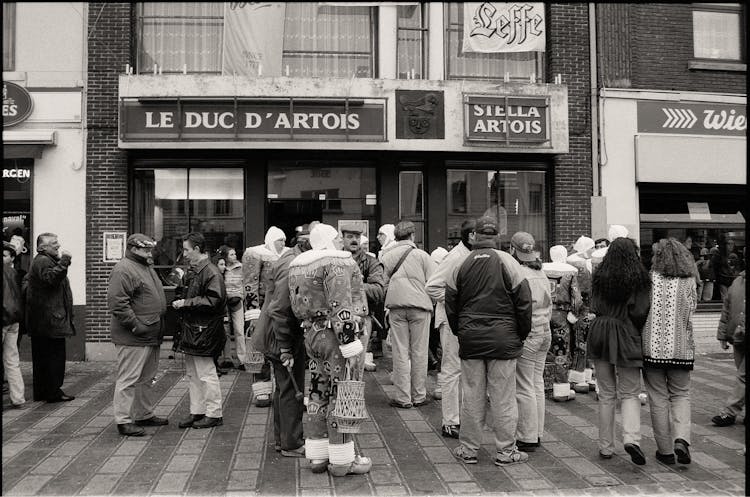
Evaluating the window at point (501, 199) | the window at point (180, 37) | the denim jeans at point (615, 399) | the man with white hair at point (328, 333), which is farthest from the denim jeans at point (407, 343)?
the window at point (180, 37)

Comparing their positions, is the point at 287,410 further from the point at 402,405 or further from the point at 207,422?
the point at 402,405

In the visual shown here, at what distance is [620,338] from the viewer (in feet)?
16.7

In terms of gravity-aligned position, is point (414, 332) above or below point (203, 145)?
below

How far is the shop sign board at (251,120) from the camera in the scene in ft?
33.3

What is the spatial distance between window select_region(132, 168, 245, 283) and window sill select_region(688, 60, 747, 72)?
846cm

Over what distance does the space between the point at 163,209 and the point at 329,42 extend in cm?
415

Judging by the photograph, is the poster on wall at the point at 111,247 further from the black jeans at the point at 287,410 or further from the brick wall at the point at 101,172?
the black jeans at the point at 287,410

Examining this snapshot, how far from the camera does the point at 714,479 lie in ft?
15.8

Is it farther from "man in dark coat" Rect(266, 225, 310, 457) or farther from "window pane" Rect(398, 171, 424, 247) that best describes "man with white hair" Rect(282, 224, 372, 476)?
"window pane" Rect(398, 171, 424, 247)

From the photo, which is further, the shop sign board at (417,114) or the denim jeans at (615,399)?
the shop sign board at (417,114)

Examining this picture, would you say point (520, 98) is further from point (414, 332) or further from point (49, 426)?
point (49, 426)

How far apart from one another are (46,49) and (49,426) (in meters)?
6.83

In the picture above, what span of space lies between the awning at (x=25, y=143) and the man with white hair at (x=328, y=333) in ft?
23.7

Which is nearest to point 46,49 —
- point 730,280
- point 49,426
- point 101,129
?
point 101,129
